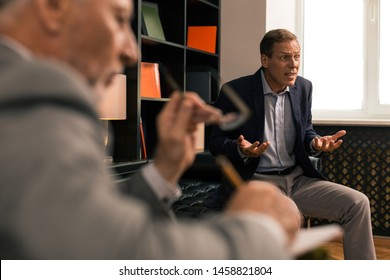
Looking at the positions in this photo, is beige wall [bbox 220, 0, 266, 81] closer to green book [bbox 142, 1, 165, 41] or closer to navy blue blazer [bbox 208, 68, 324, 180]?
green book [bbox 142, 1, 165, 41]

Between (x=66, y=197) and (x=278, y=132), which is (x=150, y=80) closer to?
(x=278, y=132)

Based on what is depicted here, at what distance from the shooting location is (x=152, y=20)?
3.60 meters

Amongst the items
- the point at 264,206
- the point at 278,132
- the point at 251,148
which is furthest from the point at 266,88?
the point at 264,206

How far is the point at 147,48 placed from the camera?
3793 mm

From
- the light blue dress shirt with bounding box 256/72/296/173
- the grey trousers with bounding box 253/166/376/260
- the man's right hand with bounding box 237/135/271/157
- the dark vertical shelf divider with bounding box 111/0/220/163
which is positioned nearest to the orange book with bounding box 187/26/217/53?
the dark vertical shelf divider with bounding box 111/0/220/163

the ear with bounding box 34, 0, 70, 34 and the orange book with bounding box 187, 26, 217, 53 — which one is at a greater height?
the orange book with bounding box 187, 26, 217, 53

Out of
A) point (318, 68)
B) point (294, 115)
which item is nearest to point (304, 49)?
point (318, 68)

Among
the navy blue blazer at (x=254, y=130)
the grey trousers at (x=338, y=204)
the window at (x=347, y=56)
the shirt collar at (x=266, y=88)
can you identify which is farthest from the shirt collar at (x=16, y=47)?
the window at (x=347, y=56)

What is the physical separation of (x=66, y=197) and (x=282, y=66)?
89.8 inches

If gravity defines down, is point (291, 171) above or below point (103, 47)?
below

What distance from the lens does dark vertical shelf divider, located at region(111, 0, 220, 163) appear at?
3230 millimetres

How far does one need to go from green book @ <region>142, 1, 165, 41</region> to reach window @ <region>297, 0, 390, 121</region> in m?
1.26

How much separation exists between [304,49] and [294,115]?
1.82 metres

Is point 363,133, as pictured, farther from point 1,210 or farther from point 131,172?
point 1,210
